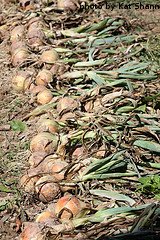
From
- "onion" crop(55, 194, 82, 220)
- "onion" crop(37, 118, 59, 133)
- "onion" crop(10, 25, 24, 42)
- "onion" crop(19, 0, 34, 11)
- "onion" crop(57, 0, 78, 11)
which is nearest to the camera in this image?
"onion" crop(55, 194, 82, 220)

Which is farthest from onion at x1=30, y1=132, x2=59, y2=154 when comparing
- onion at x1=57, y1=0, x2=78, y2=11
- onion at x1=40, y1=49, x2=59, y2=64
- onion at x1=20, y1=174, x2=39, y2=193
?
onion at x1=57, y1=0, x2=78, y2=11

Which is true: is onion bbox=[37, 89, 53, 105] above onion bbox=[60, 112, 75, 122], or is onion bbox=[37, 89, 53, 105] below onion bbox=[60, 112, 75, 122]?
below

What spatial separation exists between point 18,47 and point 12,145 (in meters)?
1.19

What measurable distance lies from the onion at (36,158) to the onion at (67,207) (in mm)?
467

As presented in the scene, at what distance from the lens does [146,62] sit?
4.36 metres

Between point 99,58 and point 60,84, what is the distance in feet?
1.58

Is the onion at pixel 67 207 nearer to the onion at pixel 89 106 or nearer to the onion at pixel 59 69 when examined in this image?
the onion at pixel 89 106

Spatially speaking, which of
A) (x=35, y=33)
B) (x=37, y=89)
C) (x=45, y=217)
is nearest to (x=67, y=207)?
(x=45, y=217)

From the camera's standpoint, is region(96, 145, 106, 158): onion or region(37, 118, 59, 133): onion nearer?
region(96, 145, 106, 158): onion

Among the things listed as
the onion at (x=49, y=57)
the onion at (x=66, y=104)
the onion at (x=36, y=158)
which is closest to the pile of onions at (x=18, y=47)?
the onion at (x=49, y=57)

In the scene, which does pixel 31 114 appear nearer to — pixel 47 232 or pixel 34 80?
pixel 34 80

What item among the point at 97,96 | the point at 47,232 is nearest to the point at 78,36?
the point at 97,96

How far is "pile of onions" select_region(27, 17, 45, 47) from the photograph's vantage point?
15.7ft

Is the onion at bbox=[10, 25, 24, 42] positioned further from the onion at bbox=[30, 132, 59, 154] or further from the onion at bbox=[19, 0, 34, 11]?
the onion at bbox=[30, 132, 59, 154]
